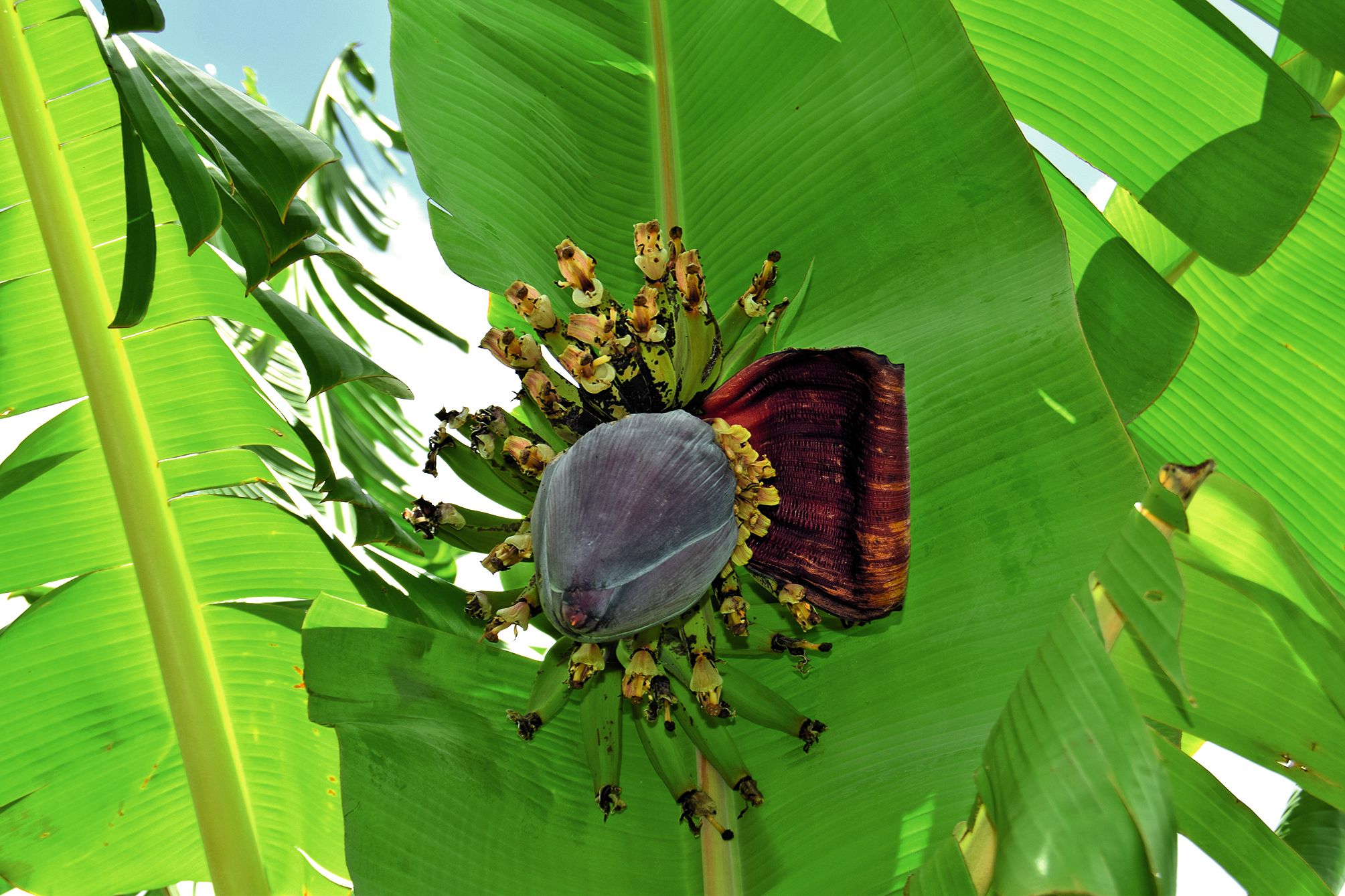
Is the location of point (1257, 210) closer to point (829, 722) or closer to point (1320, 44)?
point (1320, 44)

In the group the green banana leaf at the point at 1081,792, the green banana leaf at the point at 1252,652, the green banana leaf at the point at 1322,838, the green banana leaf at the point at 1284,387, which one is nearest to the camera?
the green banana leaf at the point at 1081,792

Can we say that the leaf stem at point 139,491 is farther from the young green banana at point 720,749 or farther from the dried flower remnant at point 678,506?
the young green banana at point 720,749

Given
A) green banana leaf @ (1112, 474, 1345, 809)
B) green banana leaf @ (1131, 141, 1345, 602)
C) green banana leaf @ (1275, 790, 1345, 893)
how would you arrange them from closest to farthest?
green banana leaf @ (1112, 474, 1345, 809)
green banana leaf @ (1131, 141, 1345, 602)
green banana leaf @ (1275, 790, 1345, 893)

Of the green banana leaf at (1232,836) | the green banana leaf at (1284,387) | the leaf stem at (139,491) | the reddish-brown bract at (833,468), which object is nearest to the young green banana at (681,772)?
the reddish-brown bract at (833,468)

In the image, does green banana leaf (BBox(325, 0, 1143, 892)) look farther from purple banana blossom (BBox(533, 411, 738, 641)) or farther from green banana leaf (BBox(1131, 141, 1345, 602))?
green banana leaf (BBox(1131, 141, 1345, 602))

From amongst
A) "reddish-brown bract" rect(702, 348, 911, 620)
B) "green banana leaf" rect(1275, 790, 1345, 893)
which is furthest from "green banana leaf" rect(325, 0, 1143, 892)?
"green banana leaf" rect(1275, 790, 1345, 893)

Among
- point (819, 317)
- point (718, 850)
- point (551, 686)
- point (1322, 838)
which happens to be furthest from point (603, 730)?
point (1322, 838)
